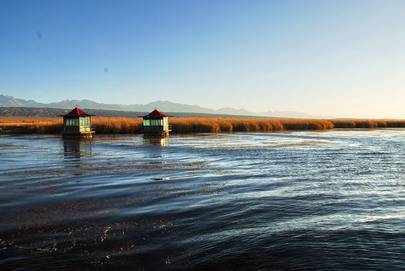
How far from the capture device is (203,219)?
11398 mm

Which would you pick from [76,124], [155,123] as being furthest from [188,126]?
[76,124]

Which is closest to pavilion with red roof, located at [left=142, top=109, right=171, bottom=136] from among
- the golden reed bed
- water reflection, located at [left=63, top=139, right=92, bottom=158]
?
the golden reed bed

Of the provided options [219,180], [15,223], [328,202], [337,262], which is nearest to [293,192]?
[328,202]

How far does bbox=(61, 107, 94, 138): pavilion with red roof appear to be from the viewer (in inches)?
2034

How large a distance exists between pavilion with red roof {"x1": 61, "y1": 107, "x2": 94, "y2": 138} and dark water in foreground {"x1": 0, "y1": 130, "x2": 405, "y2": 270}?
30.3m

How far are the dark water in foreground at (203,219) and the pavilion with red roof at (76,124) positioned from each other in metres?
30.3

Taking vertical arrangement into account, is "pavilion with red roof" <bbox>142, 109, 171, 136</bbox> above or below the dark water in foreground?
above

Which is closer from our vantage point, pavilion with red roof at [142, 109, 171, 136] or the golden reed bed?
pavilion with red roof at [142, 109, 171, 136]

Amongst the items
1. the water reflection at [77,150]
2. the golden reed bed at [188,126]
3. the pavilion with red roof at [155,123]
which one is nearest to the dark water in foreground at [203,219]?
the water reflection at [77,150]

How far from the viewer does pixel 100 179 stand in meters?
18.8

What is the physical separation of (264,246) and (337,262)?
59.5 inches

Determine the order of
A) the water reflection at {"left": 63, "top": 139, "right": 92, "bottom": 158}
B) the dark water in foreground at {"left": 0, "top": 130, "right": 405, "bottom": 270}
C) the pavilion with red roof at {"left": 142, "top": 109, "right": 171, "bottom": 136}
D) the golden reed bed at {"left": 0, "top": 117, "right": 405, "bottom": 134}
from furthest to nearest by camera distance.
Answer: the golden reed bed at {"left": 0, "top": 117, "right": 405, "bottom": 134}, the pavilion with red roof at {"left": 142, "top": 109, "right": 171, "bottom": 136}, the water reflection at {"left": 63, "top": 139, "right": 92, "bottom": 158}, the dark water in foreground at {"left": 0, "top": 130, "right": 405, "bottom": 270}

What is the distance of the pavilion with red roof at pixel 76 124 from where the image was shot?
51.7 meters

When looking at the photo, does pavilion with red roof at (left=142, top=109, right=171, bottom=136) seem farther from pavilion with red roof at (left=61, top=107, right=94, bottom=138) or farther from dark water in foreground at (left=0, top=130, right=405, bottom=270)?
dark water in foreground at (left=0, top=130, right=405, bottom=270)
